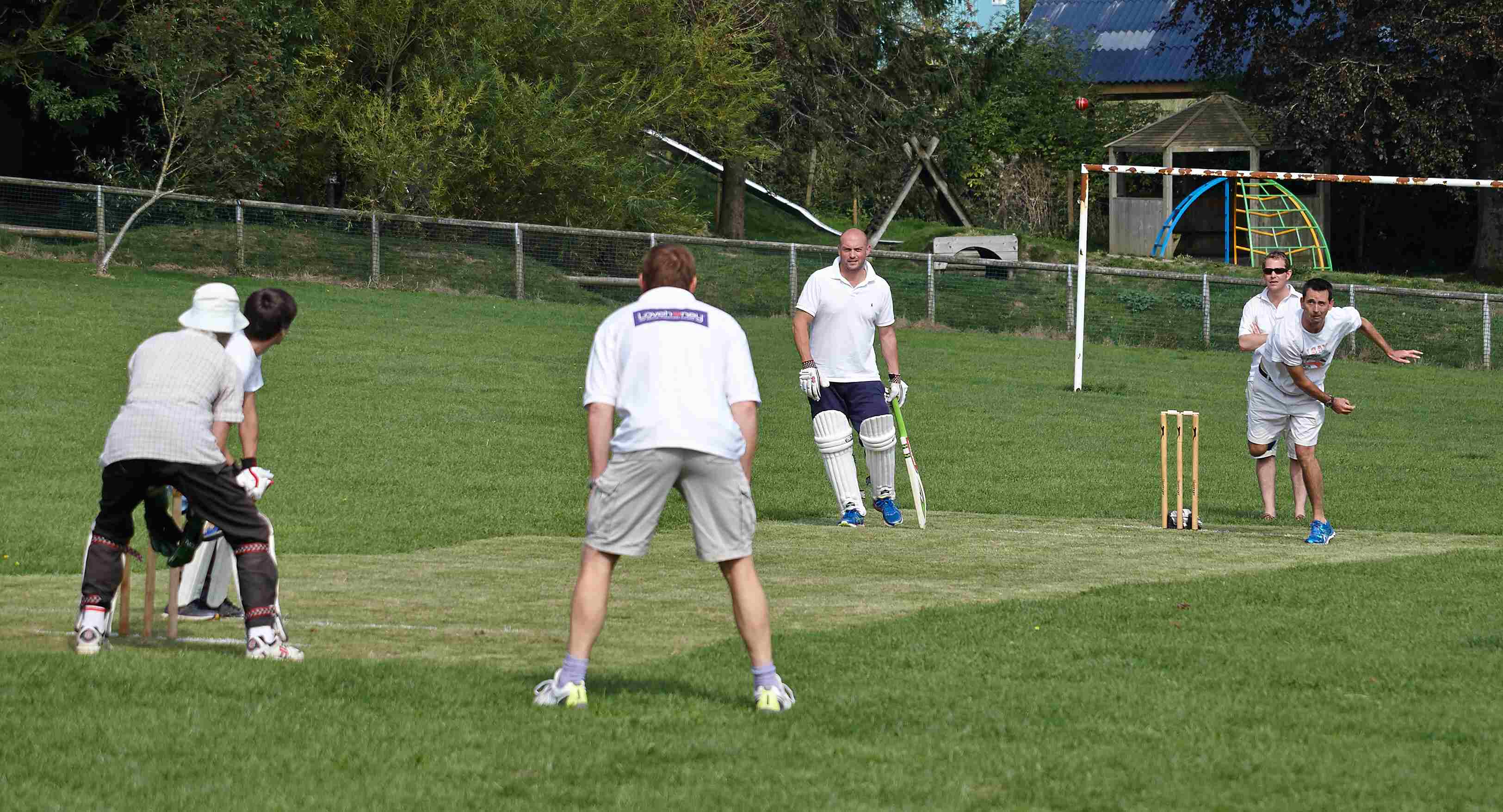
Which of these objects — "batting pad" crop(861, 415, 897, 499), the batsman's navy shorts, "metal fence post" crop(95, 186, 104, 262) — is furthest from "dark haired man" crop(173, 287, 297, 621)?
"metal fence post" crop(95, 186, 104, 262)

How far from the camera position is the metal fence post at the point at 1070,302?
31891 millimetres

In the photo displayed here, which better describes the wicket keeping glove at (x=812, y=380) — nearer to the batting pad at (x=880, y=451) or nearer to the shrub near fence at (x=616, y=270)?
the batting pad at (x=880, y=451)

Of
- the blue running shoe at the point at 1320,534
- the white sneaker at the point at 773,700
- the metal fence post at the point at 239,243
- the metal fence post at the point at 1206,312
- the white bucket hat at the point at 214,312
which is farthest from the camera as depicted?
the metal fence post at the point at 1206,312

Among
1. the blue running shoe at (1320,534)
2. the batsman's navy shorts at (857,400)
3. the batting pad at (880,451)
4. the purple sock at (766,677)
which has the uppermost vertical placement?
the batsman's navy shorts at (857,400)

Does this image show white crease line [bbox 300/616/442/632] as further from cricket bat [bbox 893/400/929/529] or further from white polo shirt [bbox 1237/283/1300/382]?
white polo shirt [bbox 1237/283/1300/382]

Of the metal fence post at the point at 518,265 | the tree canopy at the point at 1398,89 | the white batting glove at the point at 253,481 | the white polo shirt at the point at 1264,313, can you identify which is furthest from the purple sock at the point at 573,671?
the tree canopy at the point at 1398,89

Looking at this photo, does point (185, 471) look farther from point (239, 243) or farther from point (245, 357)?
point (239, 243)

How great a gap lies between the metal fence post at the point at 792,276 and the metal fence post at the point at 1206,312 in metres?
7.20

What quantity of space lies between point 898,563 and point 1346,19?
30703 mm

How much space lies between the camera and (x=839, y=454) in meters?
12.3

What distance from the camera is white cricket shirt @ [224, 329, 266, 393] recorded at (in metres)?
7.48

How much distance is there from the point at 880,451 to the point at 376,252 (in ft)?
64.6

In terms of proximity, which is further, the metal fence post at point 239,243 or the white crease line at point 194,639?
the metal fence post at point 239,243

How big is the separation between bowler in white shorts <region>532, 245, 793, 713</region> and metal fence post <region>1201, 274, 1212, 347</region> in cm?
2627
